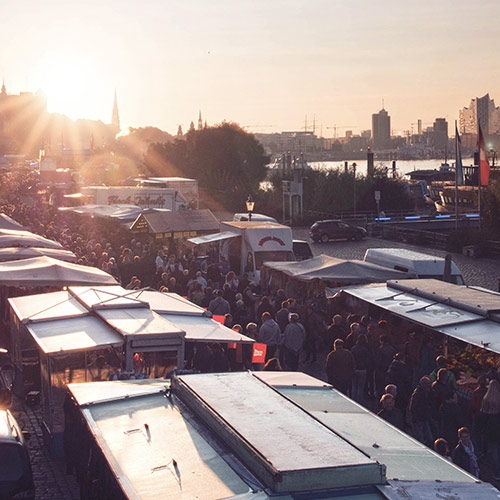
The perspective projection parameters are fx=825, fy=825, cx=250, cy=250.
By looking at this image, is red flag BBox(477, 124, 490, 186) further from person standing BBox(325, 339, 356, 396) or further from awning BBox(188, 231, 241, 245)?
Result: person standing BBox(325, 339, 356, 396)

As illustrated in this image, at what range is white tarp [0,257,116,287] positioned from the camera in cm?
1609

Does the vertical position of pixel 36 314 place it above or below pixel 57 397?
above

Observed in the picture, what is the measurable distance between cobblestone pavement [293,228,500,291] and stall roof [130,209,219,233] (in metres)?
6.29

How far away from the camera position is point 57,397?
10180mm

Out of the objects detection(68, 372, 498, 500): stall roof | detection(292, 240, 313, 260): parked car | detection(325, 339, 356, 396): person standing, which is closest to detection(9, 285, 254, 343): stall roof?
detection(325, 339, 356, 396): person standing

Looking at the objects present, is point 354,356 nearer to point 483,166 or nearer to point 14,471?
point 14,471

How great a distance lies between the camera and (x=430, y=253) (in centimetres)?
3269

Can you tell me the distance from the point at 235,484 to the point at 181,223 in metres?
21.9

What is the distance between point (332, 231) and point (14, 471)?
3035 centimetres

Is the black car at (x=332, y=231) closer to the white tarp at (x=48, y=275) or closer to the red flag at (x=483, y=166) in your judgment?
the red flag at (x=483, y=166)

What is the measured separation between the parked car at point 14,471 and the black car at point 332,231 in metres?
29.8

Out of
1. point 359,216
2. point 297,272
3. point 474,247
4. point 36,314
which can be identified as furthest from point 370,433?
point 359,216

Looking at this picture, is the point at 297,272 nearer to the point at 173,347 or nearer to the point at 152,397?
the point at 173,347

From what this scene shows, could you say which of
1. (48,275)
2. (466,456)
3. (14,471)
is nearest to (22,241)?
(48,275)
